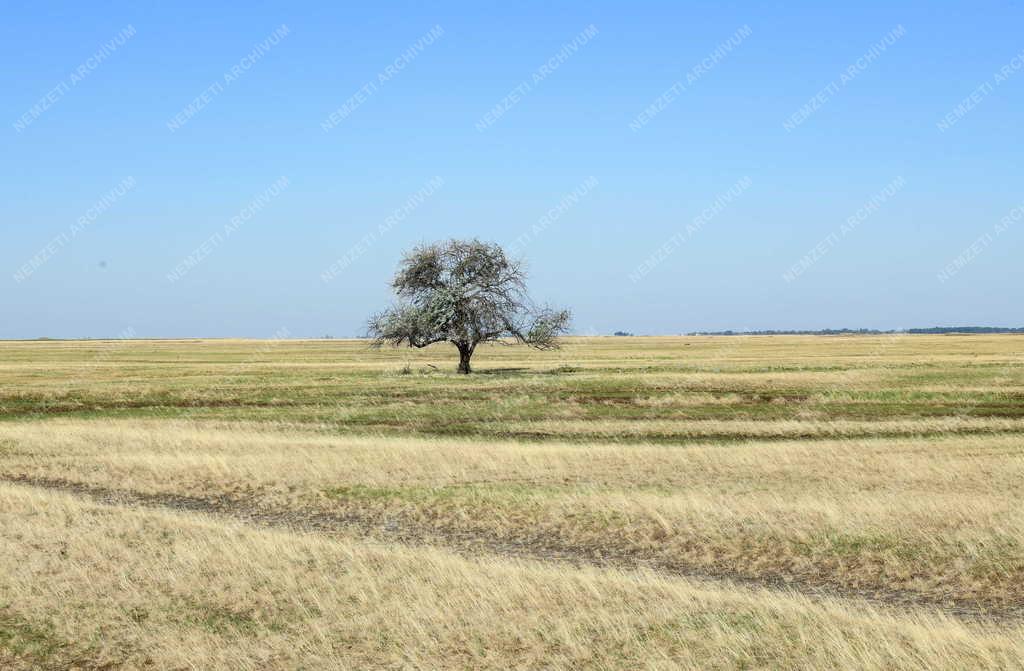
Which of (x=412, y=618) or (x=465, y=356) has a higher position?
(x=465, y=356)

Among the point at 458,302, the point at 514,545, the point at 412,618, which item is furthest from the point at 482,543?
the point at 458,302

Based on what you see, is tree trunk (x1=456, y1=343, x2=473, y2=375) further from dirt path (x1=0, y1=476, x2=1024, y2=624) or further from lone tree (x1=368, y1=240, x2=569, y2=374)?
dirt path (x1=0, y1=476, x2=1024, y2=624)

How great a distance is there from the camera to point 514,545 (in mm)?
16406

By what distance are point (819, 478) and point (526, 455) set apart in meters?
8.01

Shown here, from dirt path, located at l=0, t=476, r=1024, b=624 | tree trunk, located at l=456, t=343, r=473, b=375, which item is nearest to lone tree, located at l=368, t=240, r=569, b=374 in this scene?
tree trunk, located at l=456, t=343, r=473, b=375

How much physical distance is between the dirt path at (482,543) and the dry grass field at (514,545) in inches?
2.9

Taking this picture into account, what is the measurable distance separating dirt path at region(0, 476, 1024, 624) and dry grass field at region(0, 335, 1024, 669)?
0.07 metres

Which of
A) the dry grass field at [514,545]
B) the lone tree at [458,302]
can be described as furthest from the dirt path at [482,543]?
the lone tree at [458,302]

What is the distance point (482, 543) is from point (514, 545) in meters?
0.59

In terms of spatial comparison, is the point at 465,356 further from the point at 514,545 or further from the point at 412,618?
the point at 412,618

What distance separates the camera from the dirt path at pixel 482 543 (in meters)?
12.6

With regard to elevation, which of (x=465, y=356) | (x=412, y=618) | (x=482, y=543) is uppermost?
(x=465, y=356)

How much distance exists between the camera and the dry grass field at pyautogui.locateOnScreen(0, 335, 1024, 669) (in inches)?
417

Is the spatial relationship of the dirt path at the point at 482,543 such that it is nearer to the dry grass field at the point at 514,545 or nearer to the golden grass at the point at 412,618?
the dry grass field at the point at 514,545
